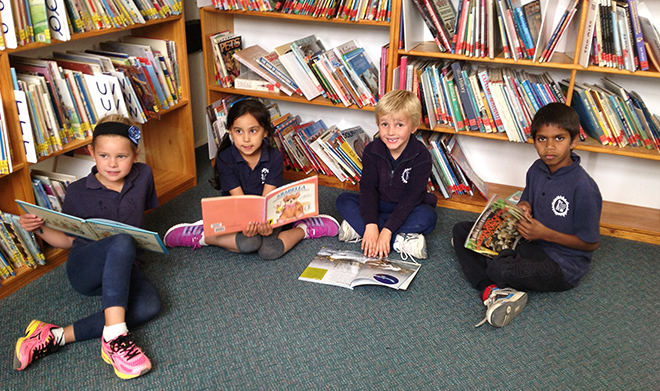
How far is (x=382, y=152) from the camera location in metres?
2.51

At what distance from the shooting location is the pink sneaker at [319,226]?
2590 mm

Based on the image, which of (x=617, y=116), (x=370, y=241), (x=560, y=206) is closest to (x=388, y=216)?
(x=370, y=241)

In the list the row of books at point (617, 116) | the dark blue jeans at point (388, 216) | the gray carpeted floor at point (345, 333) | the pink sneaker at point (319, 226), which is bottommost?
the gray carpeted floor at point (345, 333)

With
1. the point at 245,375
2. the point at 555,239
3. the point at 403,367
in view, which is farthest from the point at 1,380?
the point at 555,239

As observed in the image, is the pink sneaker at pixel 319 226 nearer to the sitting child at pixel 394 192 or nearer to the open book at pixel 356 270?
the sitting child at pixel 394 192

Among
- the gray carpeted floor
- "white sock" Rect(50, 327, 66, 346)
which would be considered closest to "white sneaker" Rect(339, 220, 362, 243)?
the gray carpeted floor

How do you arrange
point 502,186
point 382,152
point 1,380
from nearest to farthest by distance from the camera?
1. point 1,380
2. point 382,152
3. point 502,186

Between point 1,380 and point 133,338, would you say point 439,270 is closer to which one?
point 133,338

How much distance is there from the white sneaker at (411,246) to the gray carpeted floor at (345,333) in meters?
0.09

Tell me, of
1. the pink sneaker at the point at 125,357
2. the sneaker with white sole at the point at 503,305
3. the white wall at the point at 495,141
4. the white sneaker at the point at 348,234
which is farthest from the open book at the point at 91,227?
the white wall at the point at 495,141

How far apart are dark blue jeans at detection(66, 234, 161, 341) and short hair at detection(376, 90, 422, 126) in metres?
1.15

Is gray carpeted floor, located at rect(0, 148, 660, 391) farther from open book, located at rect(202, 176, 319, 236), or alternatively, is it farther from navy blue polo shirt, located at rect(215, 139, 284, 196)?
navy blue polo shirt, located at rect(215, 139, 284, 196)

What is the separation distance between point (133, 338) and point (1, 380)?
39 centimetres

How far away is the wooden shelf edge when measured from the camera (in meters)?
2.10
